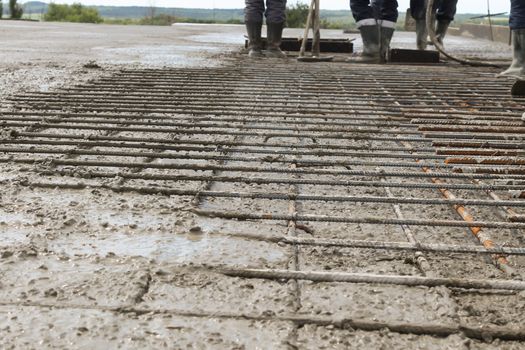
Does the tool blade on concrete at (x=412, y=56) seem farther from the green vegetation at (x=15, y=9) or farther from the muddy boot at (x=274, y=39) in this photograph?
the green vegetation at (x=15, y=9)

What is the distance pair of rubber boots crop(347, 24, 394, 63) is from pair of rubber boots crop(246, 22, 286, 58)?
763mm

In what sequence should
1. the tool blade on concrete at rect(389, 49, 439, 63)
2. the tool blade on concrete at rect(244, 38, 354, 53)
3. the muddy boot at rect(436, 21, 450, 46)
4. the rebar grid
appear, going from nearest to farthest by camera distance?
1. the rebar grid
2. the tool blade on concrete at rect(389, 49, 439, 63)
3. the tool blade on concrete at rect(244, 38, 354, 53)
4. the muddy boot at rect(436, 21, 450, 46)

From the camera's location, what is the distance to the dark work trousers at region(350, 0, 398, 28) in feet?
18.4

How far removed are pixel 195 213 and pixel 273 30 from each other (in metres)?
4.65

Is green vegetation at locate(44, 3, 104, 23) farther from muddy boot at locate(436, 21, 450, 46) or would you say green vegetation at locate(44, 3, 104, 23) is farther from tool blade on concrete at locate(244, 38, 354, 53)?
muddy boot at locate(436, 21, 450, 46)

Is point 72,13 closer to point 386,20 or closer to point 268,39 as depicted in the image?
point 268,39

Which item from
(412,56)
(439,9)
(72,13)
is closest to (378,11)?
(412,56)

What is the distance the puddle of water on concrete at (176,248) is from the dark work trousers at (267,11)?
4.73 metres

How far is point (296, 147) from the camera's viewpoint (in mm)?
2244

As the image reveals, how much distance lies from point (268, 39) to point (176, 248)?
4973 mm

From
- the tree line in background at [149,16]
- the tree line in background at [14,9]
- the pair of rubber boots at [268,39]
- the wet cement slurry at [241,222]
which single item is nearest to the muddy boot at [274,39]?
the pair of rubber boots at [268,39]

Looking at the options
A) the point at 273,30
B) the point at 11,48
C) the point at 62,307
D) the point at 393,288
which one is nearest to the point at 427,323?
the point at 393,288

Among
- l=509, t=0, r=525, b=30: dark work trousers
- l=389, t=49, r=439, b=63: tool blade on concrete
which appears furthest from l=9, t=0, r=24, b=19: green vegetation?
l=509, t=0, r=525, b=30: dark work trousers

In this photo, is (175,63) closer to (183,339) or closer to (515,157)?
(515,157)
